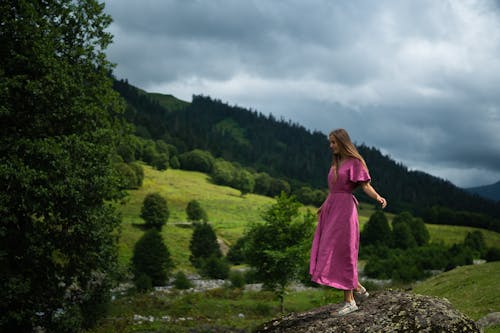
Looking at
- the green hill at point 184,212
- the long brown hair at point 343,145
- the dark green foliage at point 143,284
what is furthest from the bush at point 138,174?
the long brown hair at point 343,145

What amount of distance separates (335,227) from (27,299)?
54.6 ft

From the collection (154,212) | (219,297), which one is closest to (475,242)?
(154,212)

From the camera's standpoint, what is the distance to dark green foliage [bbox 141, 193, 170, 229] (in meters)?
90.8

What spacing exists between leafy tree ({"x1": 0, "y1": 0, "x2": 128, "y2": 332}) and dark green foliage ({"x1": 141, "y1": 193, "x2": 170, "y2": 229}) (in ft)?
231

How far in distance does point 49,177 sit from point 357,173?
14265 mm

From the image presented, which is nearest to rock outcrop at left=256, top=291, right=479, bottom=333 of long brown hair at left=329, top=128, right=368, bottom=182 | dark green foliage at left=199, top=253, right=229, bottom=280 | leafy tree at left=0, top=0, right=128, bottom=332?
long brown hair at left=329, top=128, right=368, bottom=182

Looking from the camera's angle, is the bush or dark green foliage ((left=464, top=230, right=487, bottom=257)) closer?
dark green foliage ((left=464, top=230, right=487, bottom=257))

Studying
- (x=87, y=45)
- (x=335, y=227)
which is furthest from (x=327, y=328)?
(x=87, y=45)

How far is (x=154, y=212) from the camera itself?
298ft

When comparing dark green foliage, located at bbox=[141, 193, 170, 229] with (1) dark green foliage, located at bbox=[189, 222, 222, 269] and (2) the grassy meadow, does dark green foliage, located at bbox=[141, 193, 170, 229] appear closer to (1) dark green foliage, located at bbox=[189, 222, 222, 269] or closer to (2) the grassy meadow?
(2) the grassy meadow

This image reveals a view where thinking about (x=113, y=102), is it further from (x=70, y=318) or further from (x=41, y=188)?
(x=70, y=318)

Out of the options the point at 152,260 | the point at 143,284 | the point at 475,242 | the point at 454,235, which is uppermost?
the point at 475,242

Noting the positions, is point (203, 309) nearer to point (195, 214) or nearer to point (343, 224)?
point (343, 224)

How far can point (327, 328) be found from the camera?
27.1 ft
